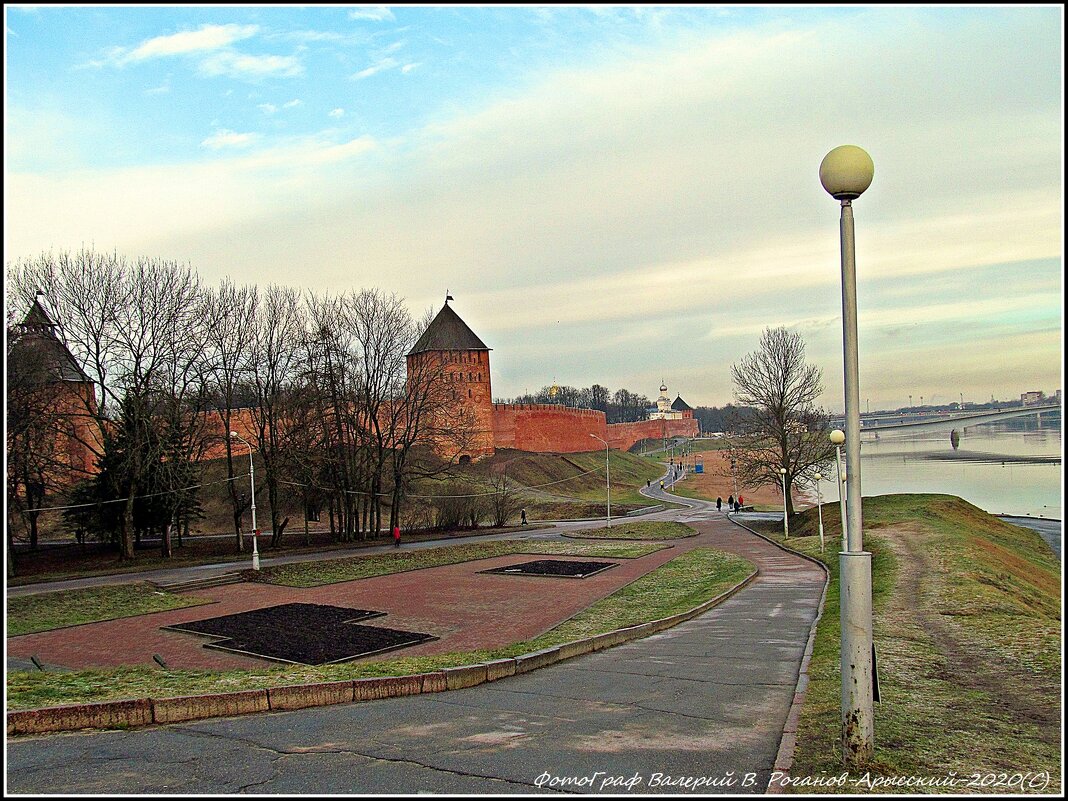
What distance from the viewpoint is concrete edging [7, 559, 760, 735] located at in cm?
761

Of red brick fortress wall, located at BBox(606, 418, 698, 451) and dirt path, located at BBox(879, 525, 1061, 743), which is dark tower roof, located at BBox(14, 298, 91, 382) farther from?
red brick fortress wall, located at BBox(606, 418, 698, 451)

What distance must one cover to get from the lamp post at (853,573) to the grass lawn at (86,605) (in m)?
19.1

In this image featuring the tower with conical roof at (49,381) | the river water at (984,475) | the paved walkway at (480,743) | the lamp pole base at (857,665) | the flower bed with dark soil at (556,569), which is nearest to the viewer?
the lamp pole base at (857,665)

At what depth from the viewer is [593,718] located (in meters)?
7.82

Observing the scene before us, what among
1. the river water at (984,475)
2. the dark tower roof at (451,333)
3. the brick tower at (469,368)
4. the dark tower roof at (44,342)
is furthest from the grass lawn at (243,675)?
the dark tower roof at (451,333)

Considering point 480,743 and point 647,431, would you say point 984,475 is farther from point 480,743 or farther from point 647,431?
point 647,431

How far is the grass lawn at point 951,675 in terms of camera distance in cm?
572

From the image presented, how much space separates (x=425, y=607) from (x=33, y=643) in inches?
337

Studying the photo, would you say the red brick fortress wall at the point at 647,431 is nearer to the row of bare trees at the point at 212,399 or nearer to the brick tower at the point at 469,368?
the brick tower at the point at 469,368

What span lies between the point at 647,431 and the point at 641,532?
10698 cm

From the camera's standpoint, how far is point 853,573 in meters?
5.63

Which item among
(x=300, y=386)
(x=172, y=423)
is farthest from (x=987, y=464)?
(x=172, y=423)

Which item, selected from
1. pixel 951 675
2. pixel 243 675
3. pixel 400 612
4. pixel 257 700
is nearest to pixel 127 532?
pixel 400 612

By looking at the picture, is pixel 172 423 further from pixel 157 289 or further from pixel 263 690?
pixel 263 690
